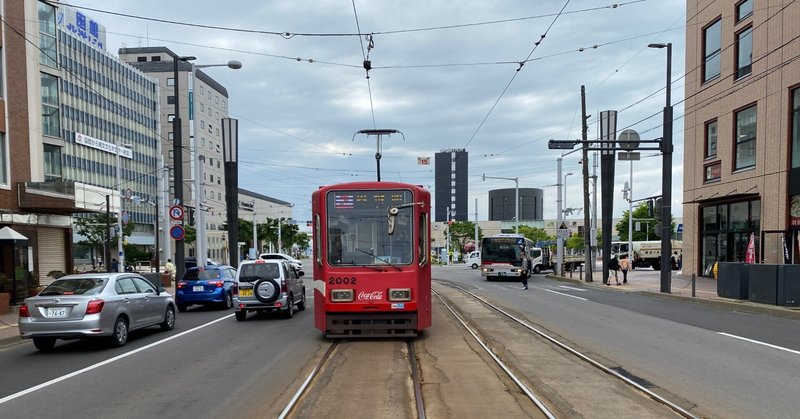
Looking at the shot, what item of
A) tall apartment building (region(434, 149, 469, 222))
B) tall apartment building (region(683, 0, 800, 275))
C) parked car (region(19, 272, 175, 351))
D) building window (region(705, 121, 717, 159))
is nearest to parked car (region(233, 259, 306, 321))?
parked car (region(19, 272, 175, 351))

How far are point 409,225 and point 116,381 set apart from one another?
5484 mm

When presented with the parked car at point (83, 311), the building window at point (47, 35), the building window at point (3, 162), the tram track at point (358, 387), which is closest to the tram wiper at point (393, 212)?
the tram track at point (358, 387)

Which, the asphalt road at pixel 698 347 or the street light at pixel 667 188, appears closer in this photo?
the asphalt road at pixel 698 347

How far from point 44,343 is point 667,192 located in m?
22.5

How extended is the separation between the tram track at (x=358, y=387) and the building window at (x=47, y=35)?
67.7 ft

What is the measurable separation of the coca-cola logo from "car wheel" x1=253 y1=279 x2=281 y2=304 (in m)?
5.15

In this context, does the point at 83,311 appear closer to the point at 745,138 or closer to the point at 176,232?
the point at 176,232

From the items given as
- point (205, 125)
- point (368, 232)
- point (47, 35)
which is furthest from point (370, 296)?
point (205, 125)

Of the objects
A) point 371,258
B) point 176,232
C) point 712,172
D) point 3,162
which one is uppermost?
point 712,172

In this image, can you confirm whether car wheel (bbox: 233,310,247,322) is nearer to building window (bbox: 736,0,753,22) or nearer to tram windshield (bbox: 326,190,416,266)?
tram windshield (bbox: 326,190,416,266)

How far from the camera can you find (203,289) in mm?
18422

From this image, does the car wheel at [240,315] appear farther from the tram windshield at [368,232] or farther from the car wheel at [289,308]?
the tram windshield at [368,232]

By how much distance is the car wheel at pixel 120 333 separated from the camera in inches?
435

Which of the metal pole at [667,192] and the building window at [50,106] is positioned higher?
the building window at [50,106]
